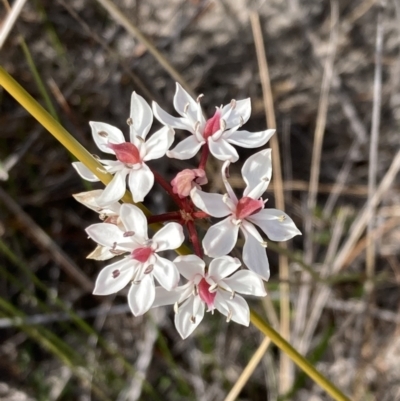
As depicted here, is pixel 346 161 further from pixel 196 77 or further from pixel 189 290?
pixel 189 290

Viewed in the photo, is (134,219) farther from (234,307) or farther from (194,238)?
(234,307)

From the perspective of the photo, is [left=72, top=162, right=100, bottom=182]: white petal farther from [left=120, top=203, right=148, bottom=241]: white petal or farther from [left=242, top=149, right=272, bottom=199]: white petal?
[left=242, top=149, right=272, bottom=199]: white petal

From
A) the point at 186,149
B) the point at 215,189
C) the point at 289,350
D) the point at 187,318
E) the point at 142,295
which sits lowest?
the point at 215,189

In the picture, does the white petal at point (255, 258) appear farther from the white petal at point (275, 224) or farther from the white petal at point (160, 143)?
the white petal at point (160, 143)

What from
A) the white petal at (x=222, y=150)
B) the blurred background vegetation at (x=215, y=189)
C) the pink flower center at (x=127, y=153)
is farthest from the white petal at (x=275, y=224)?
the blurred background vegetation at (x=215, y=189)

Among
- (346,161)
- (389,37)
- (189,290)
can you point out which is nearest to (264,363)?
(346,161)

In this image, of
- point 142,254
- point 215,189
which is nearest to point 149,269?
point 142,254
